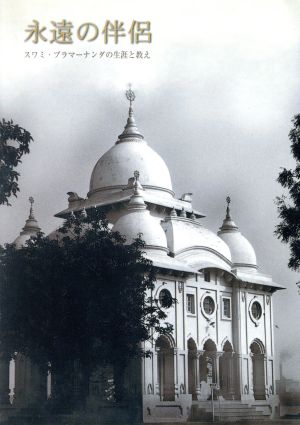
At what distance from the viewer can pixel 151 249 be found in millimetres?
39062

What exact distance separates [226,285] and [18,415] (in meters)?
15.4

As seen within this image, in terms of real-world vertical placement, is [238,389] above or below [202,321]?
→ below

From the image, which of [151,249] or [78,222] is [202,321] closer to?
[151,249]

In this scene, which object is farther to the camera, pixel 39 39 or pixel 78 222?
pixel 78 222

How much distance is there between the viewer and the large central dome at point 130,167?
44.0 meters

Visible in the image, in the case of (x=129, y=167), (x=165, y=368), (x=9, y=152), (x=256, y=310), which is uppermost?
(x=129, y=167)

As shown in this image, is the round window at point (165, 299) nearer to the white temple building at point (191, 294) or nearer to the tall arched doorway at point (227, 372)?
the white temple building at point (191, 294)

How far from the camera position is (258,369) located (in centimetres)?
4288

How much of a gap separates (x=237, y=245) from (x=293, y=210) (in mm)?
19872

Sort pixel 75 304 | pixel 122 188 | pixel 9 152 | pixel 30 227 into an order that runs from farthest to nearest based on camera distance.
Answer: pixel 122 188
pixel 30 227
pixel 75 304
pixel 9 152

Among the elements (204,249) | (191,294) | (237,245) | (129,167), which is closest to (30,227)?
(191,294)

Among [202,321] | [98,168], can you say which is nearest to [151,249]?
[202,321]

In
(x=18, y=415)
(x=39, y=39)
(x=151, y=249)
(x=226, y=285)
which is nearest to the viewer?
(x=39, y=39)

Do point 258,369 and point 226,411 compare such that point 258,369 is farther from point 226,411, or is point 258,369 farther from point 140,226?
point 140,226
